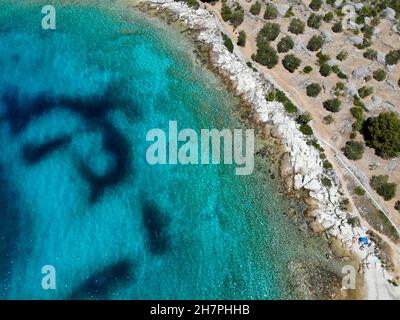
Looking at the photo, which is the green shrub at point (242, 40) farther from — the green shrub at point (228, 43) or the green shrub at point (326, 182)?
the green shrub at point (326, 182)

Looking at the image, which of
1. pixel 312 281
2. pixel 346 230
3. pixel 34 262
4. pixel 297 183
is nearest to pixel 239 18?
pixel 297 183

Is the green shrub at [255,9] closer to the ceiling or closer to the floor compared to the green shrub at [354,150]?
closer to the ceiling

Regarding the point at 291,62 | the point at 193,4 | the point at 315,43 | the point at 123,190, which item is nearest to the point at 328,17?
the point at 315,43

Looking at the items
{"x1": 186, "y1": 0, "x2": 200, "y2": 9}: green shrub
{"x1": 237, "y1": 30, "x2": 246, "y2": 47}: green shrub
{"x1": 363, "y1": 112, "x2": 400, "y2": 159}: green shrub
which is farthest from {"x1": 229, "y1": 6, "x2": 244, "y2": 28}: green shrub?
{"x1": 363, "y1": 112, "x2": 400, "y2": 159}: green shrub

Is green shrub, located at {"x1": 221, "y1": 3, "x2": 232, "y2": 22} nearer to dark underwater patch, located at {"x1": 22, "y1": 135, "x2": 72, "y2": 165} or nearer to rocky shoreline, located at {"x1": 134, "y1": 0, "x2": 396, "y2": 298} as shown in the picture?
rocky shoreline, located at {"x1": 134, "y1": 0, "x2": 396, "y2": 298}

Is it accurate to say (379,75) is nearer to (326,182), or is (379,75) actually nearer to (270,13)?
(326,182)

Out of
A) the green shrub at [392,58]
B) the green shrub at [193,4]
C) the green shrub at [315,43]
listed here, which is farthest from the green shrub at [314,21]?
the green shrub at [193,4]
